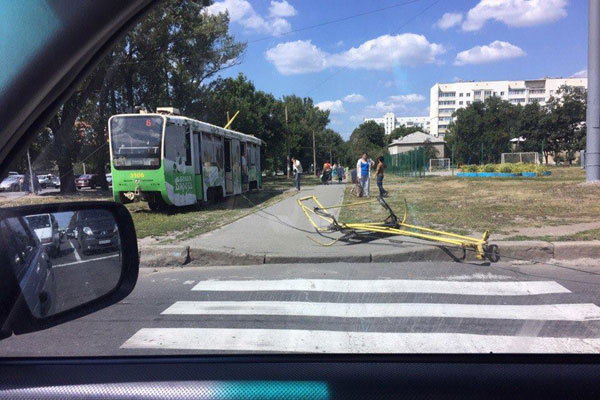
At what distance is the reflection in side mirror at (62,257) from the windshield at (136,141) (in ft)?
2.43

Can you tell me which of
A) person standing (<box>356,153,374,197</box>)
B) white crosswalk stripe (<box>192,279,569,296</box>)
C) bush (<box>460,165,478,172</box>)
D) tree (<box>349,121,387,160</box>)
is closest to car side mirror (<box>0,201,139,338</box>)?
tree (<box>349,121,387,160</box>)

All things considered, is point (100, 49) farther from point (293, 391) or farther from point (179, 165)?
point (179, 165)

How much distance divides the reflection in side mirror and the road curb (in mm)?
5238

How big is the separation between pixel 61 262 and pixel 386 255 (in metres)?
5.99

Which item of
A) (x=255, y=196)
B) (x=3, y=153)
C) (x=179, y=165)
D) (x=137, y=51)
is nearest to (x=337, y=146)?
(x=179, y=165)

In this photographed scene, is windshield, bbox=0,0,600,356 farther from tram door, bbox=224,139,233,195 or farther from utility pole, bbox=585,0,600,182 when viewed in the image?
tram door, bbox=224,139,233,195

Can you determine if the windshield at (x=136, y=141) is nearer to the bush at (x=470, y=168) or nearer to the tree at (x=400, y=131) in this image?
the tree at (x=400, y=131)

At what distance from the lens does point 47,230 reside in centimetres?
163

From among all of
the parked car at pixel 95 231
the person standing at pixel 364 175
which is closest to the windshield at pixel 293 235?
the parked car at pixel 95 231

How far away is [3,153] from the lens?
1.49m

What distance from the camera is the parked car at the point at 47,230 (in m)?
1.59

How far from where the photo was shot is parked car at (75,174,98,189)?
214 cm

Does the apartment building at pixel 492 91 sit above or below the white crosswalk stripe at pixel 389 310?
above

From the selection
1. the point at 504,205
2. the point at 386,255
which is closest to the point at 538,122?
the point at 386,255
